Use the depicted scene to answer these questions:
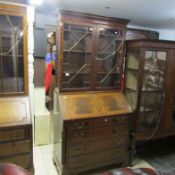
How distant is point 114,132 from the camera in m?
2.63

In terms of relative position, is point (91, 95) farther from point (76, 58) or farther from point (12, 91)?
point (12, 91)

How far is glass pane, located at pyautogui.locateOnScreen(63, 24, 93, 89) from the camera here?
2527mm

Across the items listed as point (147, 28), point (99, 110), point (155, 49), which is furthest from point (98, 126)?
point (147, 28)

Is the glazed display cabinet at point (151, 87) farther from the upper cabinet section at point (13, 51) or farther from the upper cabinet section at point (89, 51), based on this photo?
the upper cabinet section at point (13, 51)

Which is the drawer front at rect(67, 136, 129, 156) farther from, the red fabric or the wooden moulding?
the wooden moulding

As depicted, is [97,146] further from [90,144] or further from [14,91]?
[14,91]

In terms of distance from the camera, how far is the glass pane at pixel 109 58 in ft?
8.91

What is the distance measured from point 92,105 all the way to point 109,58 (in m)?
0.76

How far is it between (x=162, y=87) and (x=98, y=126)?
3.86 ft

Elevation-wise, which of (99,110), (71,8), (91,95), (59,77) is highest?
(71,8)

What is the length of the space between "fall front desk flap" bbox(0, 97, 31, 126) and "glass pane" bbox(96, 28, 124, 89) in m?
1.05

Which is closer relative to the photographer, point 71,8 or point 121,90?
point 71,8

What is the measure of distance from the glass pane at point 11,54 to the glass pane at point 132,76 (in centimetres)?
154

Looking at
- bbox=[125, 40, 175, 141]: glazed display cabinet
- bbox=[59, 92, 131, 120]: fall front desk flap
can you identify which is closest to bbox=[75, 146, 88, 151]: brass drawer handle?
bbox=[59, 92, 131, 120]: fall front desk flap
